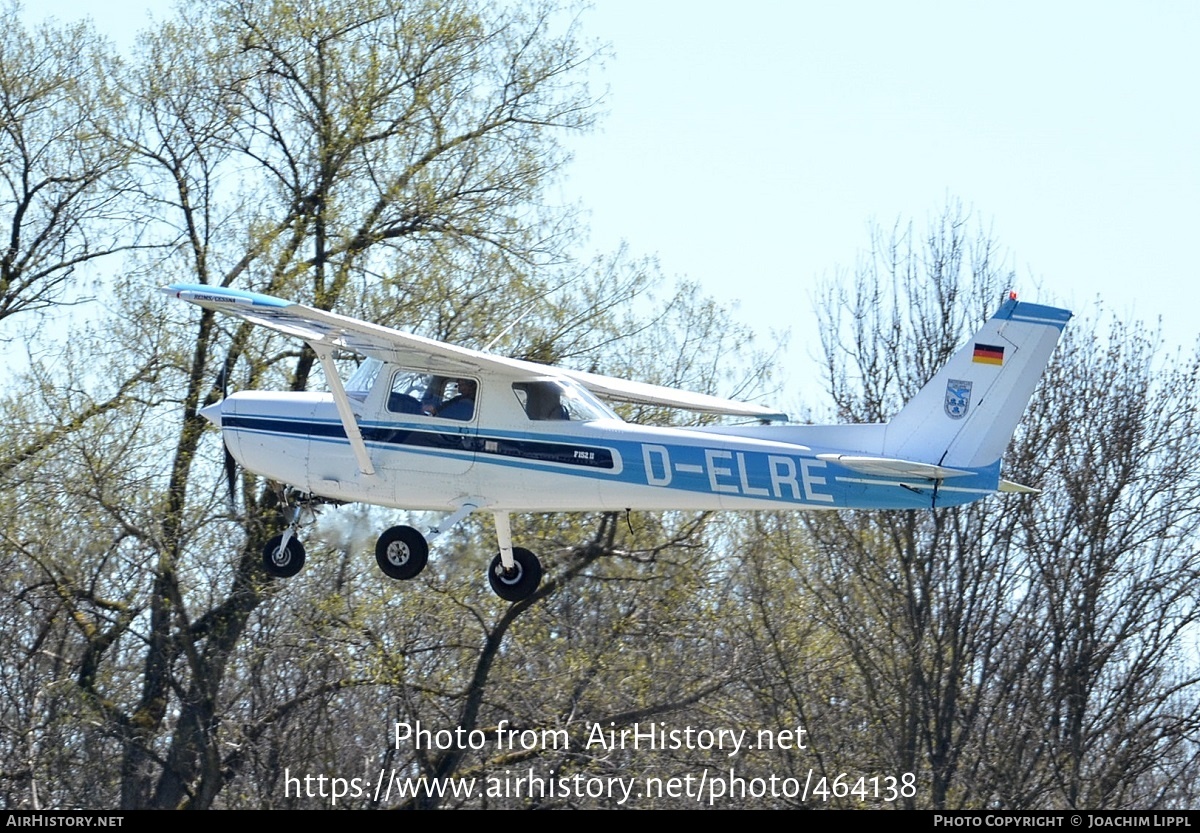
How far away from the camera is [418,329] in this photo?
22.9 meters

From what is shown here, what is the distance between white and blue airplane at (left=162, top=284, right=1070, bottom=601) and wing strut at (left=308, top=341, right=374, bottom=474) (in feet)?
0.06

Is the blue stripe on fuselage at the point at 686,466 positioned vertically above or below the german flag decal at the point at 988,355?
below

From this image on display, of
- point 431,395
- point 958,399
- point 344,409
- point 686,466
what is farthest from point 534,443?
point 958,399

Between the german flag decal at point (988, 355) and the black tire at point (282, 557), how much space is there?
662cm

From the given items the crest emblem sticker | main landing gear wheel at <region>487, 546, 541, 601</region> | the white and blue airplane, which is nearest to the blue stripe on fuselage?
the white and blue airplane

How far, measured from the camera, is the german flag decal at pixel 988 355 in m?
15.1

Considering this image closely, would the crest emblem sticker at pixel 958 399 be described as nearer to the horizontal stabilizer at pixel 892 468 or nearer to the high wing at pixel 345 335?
the horizontal stabilizer at pixel 892 468

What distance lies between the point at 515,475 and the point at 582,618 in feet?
29.8

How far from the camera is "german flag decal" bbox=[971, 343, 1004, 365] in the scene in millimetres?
15102

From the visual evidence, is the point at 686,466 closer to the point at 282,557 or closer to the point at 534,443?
the point at 534,443

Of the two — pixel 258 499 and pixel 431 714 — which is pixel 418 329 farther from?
pixel 431 714

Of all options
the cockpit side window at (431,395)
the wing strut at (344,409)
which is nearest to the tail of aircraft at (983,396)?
the cockpit side window at (431,395)
